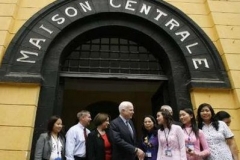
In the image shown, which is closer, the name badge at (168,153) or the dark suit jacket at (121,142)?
the name badge at (168,153)

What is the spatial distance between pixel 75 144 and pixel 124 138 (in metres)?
0.93

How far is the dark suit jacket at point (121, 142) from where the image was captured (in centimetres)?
395

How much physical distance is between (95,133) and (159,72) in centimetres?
340

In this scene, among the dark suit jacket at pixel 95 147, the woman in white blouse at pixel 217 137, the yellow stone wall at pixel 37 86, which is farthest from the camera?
the yellow stone wall at pixel 37 86

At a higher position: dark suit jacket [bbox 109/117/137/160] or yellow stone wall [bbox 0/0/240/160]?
yellow stone wall [bbox 0/0/240/160]

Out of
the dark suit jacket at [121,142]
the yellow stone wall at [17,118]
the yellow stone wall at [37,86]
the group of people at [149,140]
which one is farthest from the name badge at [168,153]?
the yellow stone wall at [17,118]

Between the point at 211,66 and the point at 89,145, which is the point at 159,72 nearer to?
the point at 211,66

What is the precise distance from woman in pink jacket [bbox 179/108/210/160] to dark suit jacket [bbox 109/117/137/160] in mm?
828

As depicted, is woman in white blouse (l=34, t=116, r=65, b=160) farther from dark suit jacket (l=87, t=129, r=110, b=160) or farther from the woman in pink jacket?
the woman in pink jacket

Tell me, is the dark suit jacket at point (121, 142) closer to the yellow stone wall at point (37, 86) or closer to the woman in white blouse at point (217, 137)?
the woman in white blouse at point (217, 137)

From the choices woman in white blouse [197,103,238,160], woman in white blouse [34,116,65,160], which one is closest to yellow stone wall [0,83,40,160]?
woman in white blouse [34,116,65,160]

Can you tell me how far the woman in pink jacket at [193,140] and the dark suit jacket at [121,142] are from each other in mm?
828

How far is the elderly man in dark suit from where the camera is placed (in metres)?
3.94

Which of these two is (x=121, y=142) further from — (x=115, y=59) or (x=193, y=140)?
(x=115, y=59)
